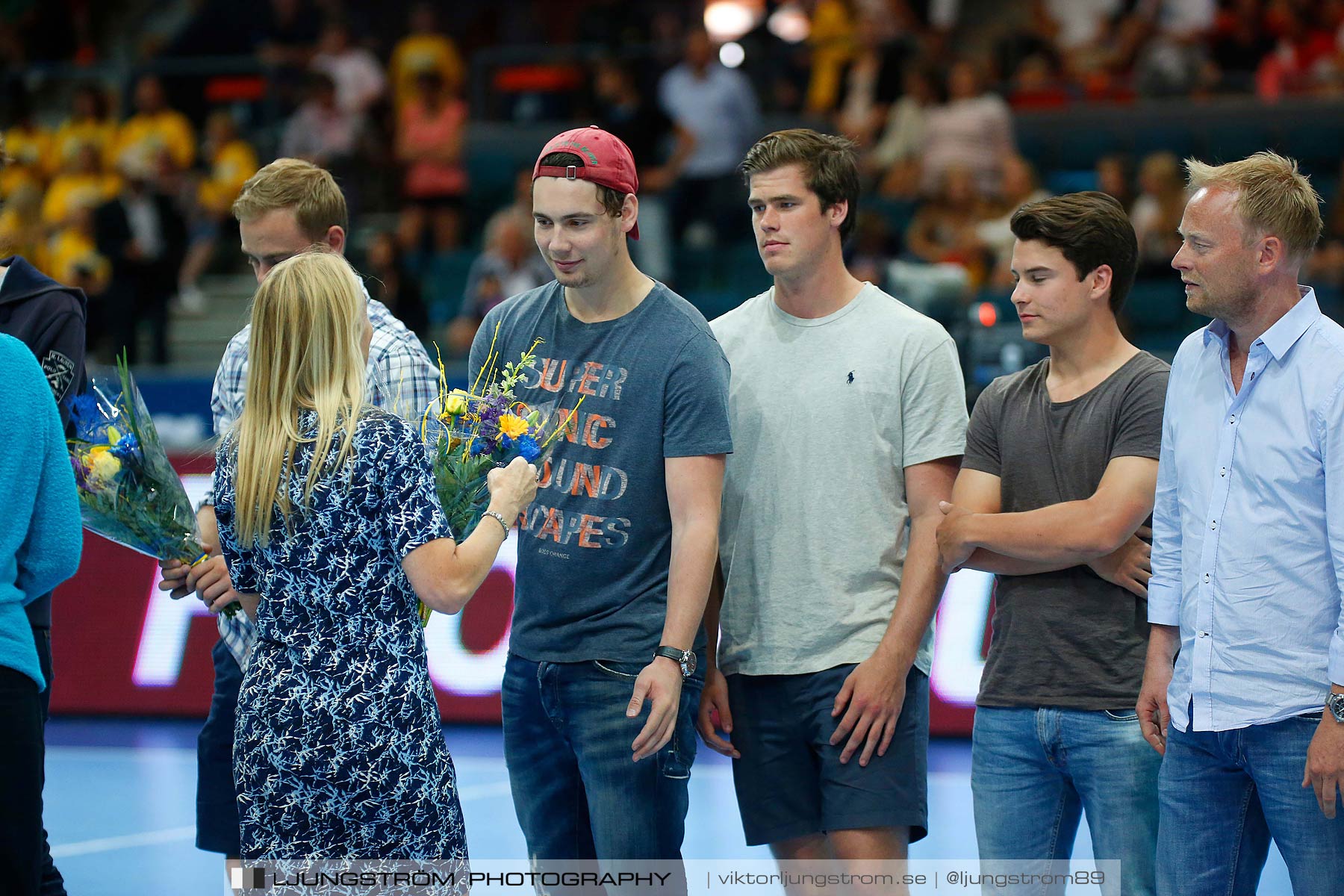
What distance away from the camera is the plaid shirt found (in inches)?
140

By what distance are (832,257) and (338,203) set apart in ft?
4.24

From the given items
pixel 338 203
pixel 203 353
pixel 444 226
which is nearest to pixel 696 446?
pixel 338 203

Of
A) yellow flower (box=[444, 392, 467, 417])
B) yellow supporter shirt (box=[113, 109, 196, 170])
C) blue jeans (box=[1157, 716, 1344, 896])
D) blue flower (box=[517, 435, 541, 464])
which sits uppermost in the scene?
yellow supporter shirt (box=[113, 109, 196, 170])

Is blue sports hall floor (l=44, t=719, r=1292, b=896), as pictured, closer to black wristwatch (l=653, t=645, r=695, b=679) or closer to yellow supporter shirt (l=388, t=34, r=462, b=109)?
black wristwatch (l=653, t=645, r=695, b=679)

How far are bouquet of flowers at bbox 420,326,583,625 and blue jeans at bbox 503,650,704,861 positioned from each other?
33cm

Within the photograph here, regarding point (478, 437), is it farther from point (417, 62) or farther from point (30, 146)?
point (30, 146)

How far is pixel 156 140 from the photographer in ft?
40.9

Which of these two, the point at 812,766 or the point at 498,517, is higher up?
the point at 498,517

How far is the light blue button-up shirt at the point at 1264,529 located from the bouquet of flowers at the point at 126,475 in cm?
227

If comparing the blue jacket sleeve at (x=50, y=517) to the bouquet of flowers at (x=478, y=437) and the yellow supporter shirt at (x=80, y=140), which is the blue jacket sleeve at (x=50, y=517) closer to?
the bouquet of flowers at (x=478, y=437)

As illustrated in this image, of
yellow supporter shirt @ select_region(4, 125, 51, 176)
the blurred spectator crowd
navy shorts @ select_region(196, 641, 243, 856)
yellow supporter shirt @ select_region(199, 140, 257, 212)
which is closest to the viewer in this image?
navy shorts @ select_region(196, 641, 243, 856)

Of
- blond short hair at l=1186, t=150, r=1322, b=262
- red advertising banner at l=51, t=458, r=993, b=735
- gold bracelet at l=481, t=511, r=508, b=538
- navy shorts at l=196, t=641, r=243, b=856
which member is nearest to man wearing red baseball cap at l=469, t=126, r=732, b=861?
gold bracelet at l=481, t=511, r=508, b=538

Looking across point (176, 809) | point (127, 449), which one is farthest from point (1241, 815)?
point (176, 809)

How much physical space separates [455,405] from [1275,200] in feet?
5.61
